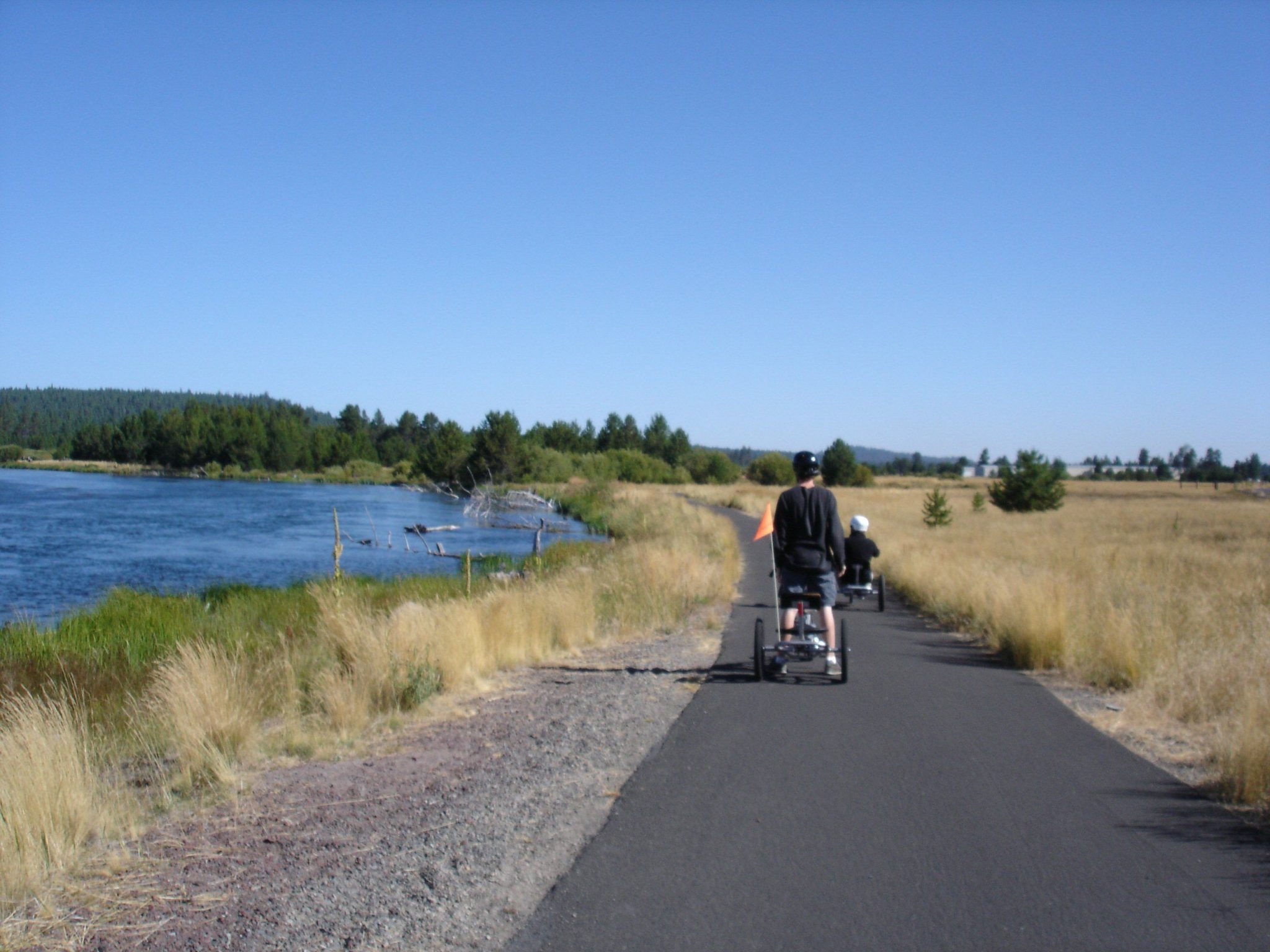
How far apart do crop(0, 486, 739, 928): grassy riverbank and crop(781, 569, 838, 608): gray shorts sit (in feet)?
10.2

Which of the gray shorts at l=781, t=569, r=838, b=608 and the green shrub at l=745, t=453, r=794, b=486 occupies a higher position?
the green shrub at l=745, t=453, r=794, b=486

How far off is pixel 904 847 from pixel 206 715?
15.0 feet

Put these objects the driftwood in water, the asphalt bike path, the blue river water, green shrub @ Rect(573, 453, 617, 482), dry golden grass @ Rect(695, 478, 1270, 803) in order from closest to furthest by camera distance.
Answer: the asphalt bike path → dry golden grass @ Rect(695, 478, 1270, 803) → the driftwood in water → the blue river water → green shrub @ Rect(573, 453, 617, 482)

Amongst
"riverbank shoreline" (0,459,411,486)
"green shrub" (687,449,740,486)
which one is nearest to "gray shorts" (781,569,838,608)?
"riverbank shoreline" (0,459,411,486)

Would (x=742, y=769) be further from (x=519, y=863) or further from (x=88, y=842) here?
(x=88, y=842)

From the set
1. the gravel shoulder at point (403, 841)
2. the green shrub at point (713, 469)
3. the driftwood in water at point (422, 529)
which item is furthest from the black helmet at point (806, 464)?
the green shrub at point (713, 469)

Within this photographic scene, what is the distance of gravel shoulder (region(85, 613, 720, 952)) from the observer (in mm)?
3691

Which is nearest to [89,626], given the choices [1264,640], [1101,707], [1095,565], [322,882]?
[322,882]

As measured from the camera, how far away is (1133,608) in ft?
39.5

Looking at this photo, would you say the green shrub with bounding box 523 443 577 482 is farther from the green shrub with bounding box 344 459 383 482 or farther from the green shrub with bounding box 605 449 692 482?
the green shrub with bounding box 344 459 383 482

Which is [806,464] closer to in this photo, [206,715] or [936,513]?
[206,715]

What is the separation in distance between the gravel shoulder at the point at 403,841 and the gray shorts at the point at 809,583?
169cm

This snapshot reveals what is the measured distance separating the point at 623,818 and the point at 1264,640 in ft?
26.4

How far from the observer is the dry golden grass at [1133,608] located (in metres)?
7.50
